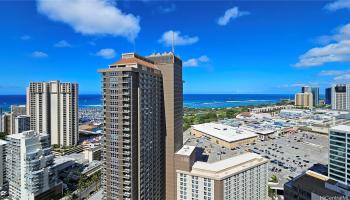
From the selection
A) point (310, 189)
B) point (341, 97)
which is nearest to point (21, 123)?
point (310, 189)

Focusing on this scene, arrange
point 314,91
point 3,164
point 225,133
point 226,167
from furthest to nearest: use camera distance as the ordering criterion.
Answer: point 314,91, point 225,133, point 3,164, point 226,167

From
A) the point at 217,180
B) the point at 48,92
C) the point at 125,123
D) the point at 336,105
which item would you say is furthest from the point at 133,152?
the point at 336,105

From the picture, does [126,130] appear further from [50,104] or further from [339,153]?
[50,104]

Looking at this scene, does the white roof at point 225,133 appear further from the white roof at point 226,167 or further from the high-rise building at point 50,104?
the high-rise building at point 50,104

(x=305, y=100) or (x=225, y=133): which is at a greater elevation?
(x=305, y=100)

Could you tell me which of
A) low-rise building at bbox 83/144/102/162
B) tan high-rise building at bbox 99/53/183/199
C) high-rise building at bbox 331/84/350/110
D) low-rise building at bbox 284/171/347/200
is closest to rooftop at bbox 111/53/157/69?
tan high-rise building at bbox 99/53/183/199

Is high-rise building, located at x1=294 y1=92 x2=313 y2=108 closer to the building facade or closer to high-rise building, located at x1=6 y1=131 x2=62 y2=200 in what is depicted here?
the building facade

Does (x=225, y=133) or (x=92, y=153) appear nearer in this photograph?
(x=92, y=153)
